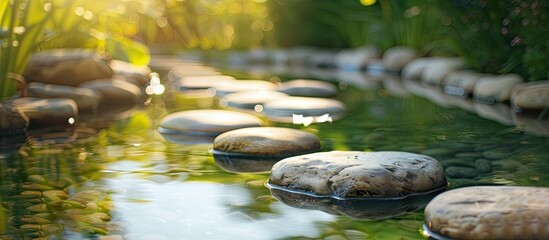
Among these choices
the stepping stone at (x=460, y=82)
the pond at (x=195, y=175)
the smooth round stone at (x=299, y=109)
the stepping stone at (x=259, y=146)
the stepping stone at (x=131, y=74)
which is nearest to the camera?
the pond at (x=195, y=175)

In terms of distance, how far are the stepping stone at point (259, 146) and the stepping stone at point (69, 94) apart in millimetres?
1871

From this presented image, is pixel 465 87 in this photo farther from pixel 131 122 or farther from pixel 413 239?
pixel 413 239

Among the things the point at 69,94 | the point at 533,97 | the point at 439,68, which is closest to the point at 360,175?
the point at 533,97

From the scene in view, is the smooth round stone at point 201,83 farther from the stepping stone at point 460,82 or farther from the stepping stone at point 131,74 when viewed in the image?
the stepping stone at point 460,82

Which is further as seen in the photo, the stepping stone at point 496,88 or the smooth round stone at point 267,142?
the stepping stone at point 496,88

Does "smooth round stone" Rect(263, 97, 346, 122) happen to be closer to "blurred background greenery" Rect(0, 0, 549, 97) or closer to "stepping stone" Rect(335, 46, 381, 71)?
"blurred background greenery" Rect(0, 0, 549, 97)

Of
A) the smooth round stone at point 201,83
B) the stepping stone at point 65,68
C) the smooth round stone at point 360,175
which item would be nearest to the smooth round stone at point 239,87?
the smooth round stone at point 201,83

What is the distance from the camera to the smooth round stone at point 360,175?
9.67 feet

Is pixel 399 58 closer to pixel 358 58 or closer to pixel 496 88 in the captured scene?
pixel 358 58

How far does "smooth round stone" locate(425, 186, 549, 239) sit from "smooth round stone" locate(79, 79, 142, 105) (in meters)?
4.08

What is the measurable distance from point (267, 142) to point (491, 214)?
5.27 feet

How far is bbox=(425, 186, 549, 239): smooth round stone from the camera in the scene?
2.32m

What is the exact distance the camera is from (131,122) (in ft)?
17.0

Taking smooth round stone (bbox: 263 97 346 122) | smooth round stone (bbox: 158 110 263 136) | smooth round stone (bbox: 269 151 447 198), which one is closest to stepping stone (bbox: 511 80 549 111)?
smooth round stone (bbox: 263 97 346 122)
